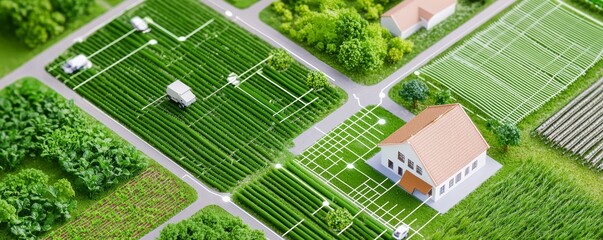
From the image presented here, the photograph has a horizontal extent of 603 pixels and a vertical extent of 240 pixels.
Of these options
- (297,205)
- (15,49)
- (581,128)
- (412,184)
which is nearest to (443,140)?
(412,184)

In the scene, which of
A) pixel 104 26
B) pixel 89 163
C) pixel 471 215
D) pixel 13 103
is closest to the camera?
pixel 471 215

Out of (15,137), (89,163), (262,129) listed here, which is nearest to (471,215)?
(262,129)

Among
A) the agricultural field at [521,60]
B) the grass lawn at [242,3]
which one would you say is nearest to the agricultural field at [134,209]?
the grass lawn at [242,3]

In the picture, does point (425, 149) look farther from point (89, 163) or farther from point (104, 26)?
point (104, 26)

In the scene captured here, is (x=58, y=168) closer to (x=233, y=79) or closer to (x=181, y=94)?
(x=181, y=94)

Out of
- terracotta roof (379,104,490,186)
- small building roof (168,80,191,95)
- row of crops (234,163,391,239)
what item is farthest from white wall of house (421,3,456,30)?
small building roof (168,80,191,95)

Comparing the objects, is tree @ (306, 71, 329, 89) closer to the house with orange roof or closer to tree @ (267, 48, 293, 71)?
tree @ (267, 48, 293, 71)
